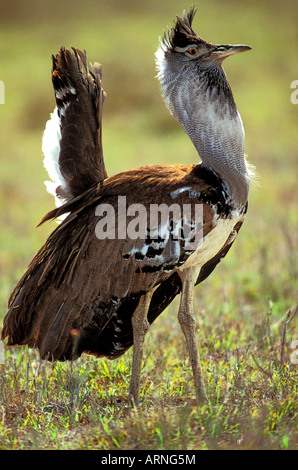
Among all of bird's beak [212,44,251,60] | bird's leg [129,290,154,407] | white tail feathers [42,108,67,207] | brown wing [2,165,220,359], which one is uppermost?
bird's beak [212,44,251,60]

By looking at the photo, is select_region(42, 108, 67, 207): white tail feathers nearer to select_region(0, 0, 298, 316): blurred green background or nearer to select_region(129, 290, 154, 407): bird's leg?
select_region(129, 290, 154, 407): bird's leg

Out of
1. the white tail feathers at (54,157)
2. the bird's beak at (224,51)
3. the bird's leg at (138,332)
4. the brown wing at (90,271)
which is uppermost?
the bird's beak at (224,51)

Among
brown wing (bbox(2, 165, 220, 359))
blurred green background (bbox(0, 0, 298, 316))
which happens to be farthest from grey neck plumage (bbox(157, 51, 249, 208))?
blurred green background (bbox(0, 0, 298, 316))

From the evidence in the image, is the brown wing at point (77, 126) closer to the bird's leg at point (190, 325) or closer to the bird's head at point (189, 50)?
the bird's head at point (189, 50)

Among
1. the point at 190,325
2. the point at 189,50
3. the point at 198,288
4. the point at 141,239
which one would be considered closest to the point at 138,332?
the point at 190,325

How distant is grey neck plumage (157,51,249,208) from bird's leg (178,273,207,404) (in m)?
0.49

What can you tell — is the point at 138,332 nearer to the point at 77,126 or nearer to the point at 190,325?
the point at 190,325

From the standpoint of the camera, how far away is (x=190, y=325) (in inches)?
146

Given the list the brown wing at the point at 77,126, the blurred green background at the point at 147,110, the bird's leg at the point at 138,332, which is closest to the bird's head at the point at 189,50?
the brown wing at the point at 77,126

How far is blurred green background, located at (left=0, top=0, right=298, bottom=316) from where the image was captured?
6.69 metres

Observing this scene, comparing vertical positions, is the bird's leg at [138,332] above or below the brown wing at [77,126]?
below

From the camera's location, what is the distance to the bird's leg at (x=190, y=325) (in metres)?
3.57
